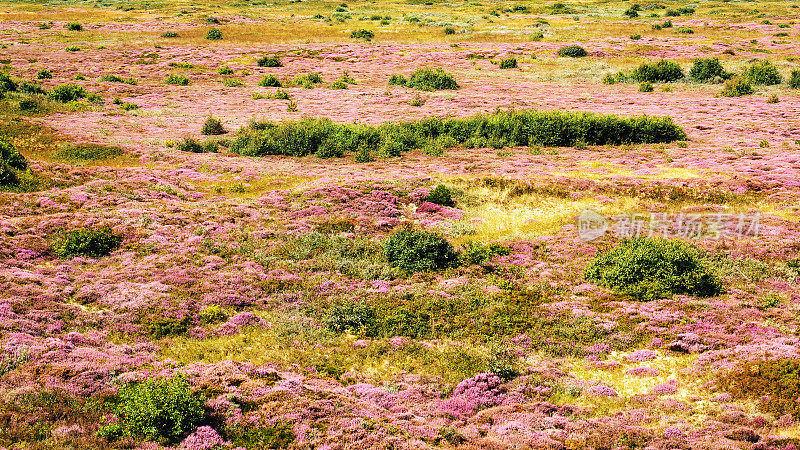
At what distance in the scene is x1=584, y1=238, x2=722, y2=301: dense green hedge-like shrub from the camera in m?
18.3

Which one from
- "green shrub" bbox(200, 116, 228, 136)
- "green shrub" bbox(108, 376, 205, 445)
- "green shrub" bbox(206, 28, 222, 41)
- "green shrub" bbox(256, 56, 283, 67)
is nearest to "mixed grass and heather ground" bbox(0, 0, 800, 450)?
"green shrub" bbox(108, 376, 205, 445)

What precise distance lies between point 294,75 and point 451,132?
3324 cm

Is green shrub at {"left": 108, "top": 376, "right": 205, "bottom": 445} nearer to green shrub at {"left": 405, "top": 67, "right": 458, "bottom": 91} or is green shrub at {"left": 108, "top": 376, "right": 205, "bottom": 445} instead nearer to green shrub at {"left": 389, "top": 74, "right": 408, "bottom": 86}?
green shrub at {"left": 405, "top": 67, "right": 458, "bottom": 91}

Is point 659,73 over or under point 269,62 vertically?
under

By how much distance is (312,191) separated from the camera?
1119 inches

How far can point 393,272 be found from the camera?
20.4 metres

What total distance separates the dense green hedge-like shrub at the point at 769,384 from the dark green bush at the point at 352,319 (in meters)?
9.91

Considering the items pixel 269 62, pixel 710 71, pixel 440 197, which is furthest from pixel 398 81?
pixel 440 197

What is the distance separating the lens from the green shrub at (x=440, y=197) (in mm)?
28000

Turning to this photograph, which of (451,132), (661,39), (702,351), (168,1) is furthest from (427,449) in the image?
(168,1)

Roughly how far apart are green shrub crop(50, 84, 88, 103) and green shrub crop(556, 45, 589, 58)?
63290 millimetres

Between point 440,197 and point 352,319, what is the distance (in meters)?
12.8

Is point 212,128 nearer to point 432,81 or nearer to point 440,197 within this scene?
point 440,197

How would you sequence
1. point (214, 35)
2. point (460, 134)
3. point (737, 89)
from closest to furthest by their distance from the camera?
point (460, 134) < point (737, 89) < point (214, 35)
